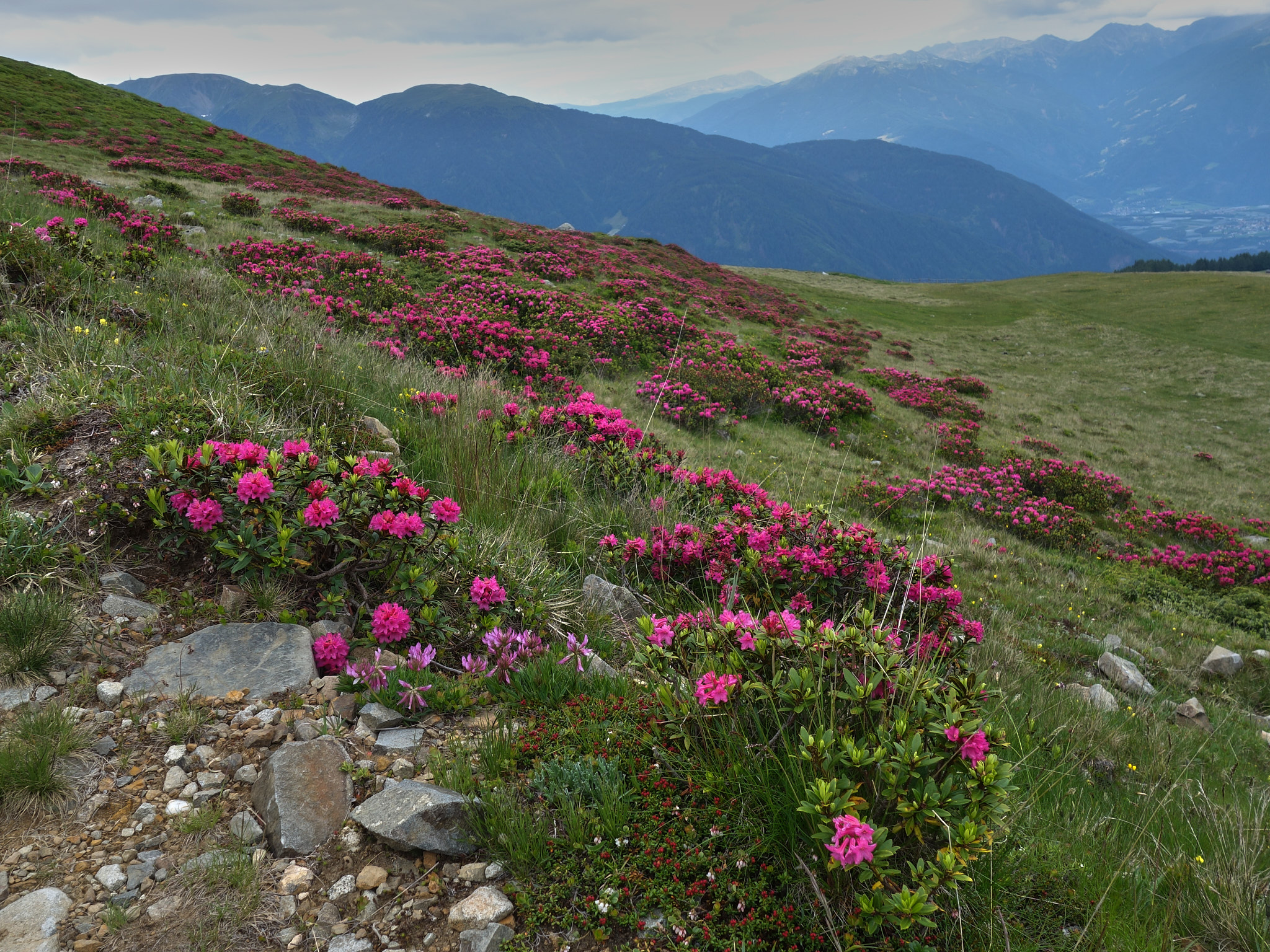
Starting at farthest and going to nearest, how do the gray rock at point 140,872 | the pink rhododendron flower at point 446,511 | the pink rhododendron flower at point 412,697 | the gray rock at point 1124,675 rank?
the gray rock at point 1124,675, the pink rhododendron flower at point 446,511, the pink rhododendron flower at point 412,697, the gray rock at point 140,872

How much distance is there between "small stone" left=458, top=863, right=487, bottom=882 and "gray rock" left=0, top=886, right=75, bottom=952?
4.13ft

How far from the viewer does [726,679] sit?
8.68 ft

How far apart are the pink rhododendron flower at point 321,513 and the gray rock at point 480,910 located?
2.10 m

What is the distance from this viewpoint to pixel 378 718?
9.94 feet

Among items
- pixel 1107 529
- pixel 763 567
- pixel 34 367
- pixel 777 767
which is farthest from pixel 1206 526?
pixel 34 367

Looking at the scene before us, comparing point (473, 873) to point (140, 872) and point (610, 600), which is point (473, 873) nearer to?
point (140, 872)

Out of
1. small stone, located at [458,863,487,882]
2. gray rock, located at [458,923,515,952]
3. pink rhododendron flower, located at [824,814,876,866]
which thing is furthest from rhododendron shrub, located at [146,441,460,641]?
pink rhododendron flower, located at [824,814,876,866]

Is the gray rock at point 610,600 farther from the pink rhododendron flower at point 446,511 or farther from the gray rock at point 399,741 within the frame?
Result: the gray rock at point 399,741

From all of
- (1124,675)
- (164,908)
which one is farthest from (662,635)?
(1124,675)

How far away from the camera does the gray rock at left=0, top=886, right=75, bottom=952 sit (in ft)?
6.17

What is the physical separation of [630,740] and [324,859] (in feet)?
4.49

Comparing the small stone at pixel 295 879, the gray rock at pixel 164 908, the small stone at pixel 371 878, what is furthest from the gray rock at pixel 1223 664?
the gray rock at pixel 164 908

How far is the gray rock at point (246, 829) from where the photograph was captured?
2363 millimetres

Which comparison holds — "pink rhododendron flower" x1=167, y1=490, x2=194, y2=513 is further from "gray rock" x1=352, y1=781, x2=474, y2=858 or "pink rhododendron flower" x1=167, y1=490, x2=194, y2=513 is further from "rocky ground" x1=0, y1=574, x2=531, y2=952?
"gray rock" x1=352, y1=781, x2=474, y2=858
